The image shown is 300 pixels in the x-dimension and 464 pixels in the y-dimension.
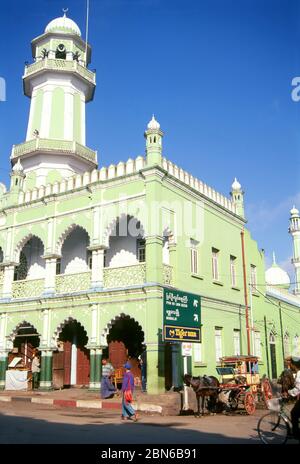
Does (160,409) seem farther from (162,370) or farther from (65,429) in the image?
(65,429)

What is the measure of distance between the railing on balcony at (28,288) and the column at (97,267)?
3078 millimetres

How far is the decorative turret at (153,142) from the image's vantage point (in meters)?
18.7

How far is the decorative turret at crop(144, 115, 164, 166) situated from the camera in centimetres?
1866

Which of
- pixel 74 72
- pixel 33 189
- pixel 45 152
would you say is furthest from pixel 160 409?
pixel 74 72

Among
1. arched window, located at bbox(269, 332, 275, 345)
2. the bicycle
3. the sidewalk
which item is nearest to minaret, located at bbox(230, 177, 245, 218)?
arched window, located at bbox(269, 332, 275, 345)

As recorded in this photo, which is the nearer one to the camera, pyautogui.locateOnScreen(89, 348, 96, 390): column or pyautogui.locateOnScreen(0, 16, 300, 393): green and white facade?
pyautogui.locateOnScreen(89, 348, 96, 390): column

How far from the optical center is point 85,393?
18.2 meters

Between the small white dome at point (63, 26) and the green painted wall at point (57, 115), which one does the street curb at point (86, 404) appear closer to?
the green painted wall at point (57, 115)

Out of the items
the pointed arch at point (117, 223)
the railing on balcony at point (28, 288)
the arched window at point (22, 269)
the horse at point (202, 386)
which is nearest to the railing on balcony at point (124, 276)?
the pointed arch at point (117, 223)

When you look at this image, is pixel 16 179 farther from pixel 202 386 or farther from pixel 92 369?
pixel 202 386

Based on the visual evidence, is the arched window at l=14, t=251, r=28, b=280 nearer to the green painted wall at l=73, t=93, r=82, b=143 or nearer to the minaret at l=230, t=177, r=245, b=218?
the green painted wall at l=73, t=93, r=82, b=143

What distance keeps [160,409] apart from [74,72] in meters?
18.4

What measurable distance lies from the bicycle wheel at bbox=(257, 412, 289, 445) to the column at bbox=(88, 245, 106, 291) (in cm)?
1133

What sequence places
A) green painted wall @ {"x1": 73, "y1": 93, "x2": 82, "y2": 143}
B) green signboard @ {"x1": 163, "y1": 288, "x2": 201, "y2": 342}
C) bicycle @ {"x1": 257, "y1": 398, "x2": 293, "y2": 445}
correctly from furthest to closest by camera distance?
green painted wall @ {"x1": 73, "y1": 93, "x2": 82, "y2": 143}, green signboard @ {"x1": 163, "y1": 288, "x2": 201, "y2": 342}, bicycle @ {"x1": 257, "y1": 398, "x2": 293, "y2": 445}
